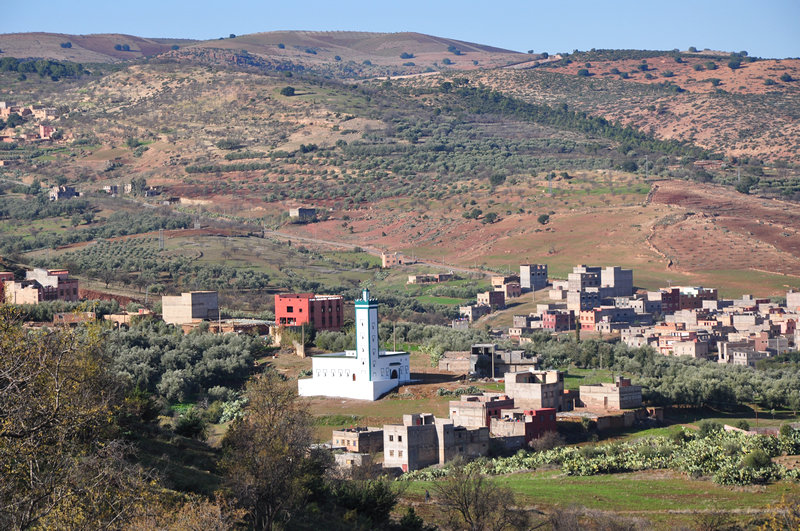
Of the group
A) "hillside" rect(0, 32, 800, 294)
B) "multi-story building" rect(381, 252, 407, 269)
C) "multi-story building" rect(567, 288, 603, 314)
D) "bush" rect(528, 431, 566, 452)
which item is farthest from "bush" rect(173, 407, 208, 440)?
"multi-story building" rect(381, 252, 407, 269)

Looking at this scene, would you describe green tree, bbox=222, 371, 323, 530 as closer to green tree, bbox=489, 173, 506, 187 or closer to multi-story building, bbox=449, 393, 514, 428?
multi-story building, bbox=449, 393, 514, 428

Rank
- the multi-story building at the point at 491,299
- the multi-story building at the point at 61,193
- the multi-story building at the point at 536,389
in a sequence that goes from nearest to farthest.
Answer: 1. the multi-story building at the point at 536,389
2. the multi-story building at the point at 491,299
3. the multi-story building at the point at 61,193

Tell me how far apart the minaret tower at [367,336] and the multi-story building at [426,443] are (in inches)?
399

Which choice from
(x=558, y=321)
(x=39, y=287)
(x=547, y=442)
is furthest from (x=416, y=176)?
(x=547, y=442)

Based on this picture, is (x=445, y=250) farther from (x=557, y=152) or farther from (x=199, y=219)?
(x=557, y=152)

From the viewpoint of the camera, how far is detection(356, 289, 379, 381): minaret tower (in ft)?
190

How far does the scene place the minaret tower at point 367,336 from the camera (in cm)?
5788

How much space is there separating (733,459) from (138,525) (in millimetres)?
28775

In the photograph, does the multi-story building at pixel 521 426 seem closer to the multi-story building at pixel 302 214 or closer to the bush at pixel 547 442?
the bush at pixel 547 442

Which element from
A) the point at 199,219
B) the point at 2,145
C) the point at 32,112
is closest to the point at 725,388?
the point at 199,219

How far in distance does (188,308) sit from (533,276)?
1736 inches

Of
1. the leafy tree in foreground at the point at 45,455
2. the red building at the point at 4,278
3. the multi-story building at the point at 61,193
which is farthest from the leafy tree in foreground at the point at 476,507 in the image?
the multi-story building at the point at 61,193

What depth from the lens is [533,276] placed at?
11044cm

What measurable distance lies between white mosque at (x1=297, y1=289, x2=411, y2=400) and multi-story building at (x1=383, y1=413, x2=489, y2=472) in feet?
33.2
